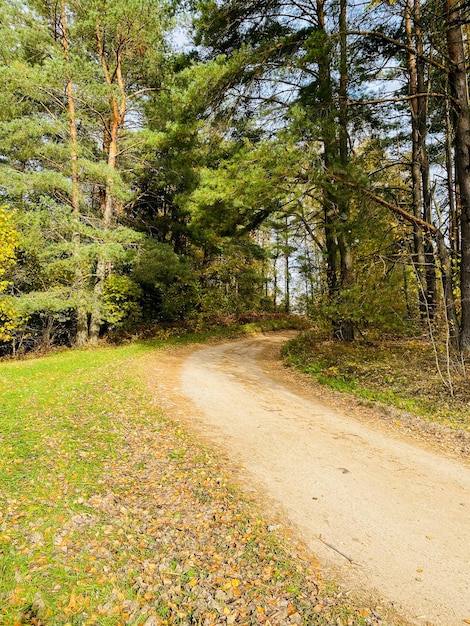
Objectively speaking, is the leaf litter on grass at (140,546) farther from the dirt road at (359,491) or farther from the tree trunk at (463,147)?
the tree trunk at (463,147)

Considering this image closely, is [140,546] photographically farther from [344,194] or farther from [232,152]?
[232,152]

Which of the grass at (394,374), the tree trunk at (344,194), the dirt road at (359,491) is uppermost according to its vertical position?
the tree trunk at (344,194)

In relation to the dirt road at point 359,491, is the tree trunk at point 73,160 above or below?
above

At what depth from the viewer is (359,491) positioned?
4.09 m

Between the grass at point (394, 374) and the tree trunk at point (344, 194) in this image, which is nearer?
the grass at point (394, 374)

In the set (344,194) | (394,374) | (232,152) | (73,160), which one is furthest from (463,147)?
(73,160)

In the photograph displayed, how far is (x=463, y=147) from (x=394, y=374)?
204 inches

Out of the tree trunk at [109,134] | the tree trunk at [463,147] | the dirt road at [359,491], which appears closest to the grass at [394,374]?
the dirt road at [359,491]

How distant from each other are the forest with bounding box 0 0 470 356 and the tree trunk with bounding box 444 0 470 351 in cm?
3

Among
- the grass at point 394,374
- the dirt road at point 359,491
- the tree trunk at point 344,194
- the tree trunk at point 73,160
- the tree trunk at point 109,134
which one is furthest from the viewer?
the tree trunk at point 109,134

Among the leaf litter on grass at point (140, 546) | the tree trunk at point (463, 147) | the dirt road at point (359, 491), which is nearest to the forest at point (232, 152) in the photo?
the tree trunk at point (463, 147)

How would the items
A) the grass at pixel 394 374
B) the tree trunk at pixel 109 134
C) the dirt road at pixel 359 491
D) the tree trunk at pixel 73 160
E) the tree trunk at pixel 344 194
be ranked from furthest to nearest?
1. the tree trunk at pixel 109 134
2. the tree trunk at pixel 73 160
3. the tree trunk at pixel 344 194
4. the grass at pixel 394 374
5. the dirt road at pixel 359 491

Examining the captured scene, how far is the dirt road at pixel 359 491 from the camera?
2.84 m

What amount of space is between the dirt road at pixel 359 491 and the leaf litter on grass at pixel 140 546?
0.34m
